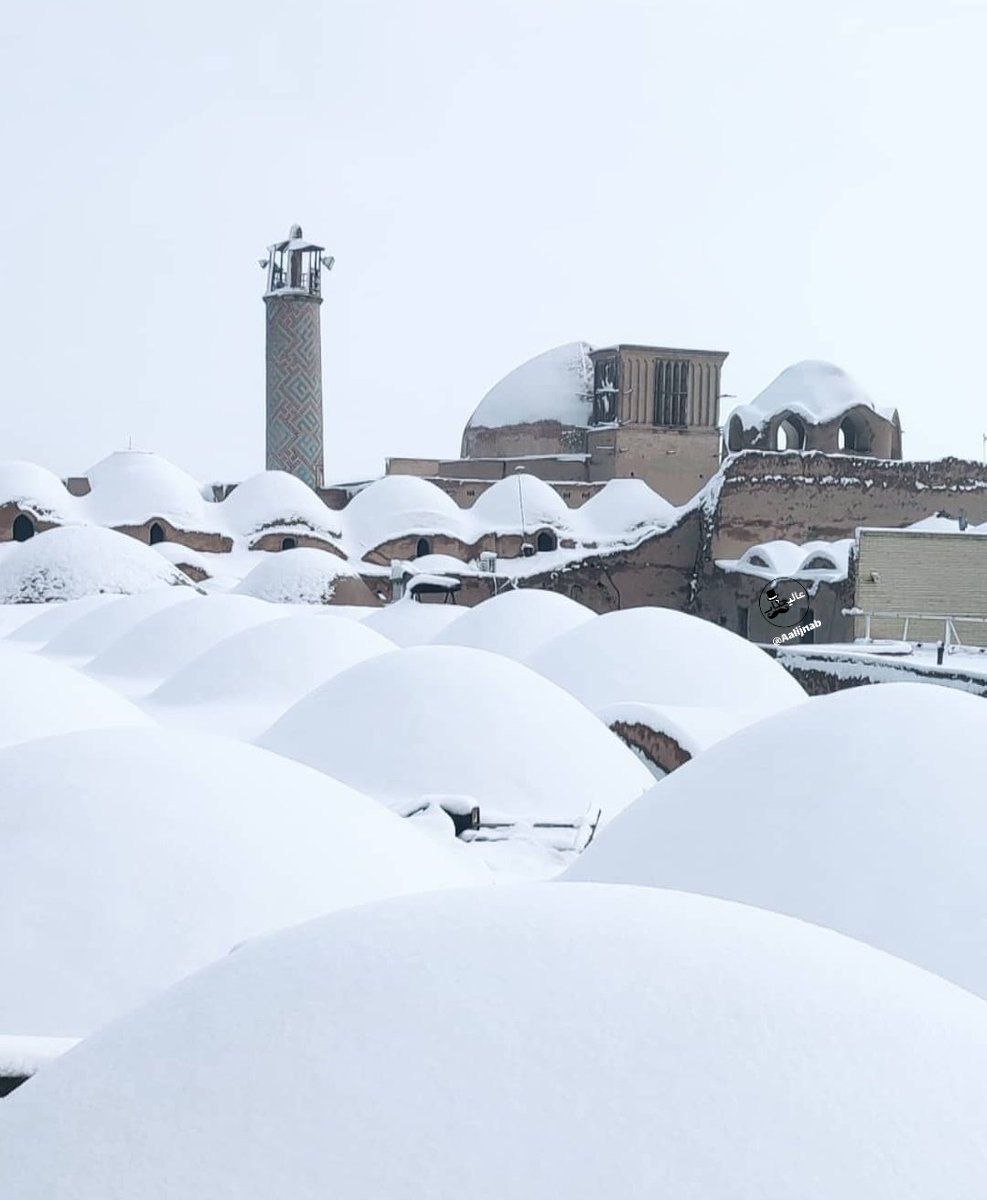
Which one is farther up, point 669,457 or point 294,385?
point 294,385

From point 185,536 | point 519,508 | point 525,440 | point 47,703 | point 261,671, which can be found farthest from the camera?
point 525,440

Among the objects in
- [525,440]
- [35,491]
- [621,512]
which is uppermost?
[525,440]

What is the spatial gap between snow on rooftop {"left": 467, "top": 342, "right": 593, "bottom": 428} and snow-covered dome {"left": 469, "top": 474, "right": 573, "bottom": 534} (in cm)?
508

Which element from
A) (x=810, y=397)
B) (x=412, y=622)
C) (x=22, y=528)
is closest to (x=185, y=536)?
(x=22, y=528)

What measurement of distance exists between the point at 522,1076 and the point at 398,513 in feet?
70.9

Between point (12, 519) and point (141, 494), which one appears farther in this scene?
point (141, 494)

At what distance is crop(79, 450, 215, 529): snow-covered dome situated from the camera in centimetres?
2197

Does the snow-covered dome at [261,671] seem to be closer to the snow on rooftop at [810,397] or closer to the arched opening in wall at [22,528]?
the arched opening in wall at [22,528]

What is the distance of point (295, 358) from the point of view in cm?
2389

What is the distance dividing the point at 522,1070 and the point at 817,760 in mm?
3034

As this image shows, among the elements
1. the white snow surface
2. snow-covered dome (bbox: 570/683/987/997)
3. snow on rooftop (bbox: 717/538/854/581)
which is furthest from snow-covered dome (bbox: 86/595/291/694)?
snow on rooftop (bbox: 717/538/854/581)

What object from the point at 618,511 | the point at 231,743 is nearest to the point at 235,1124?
the point at 231,743

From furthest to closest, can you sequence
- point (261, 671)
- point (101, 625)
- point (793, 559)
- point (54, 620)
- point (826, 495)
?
point (826, 495), point (793, 559), point (54, 620), point (101, 625), point (261, 671)

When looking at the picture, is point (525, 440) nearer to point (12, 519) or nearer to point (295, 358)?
point (295, 358)
